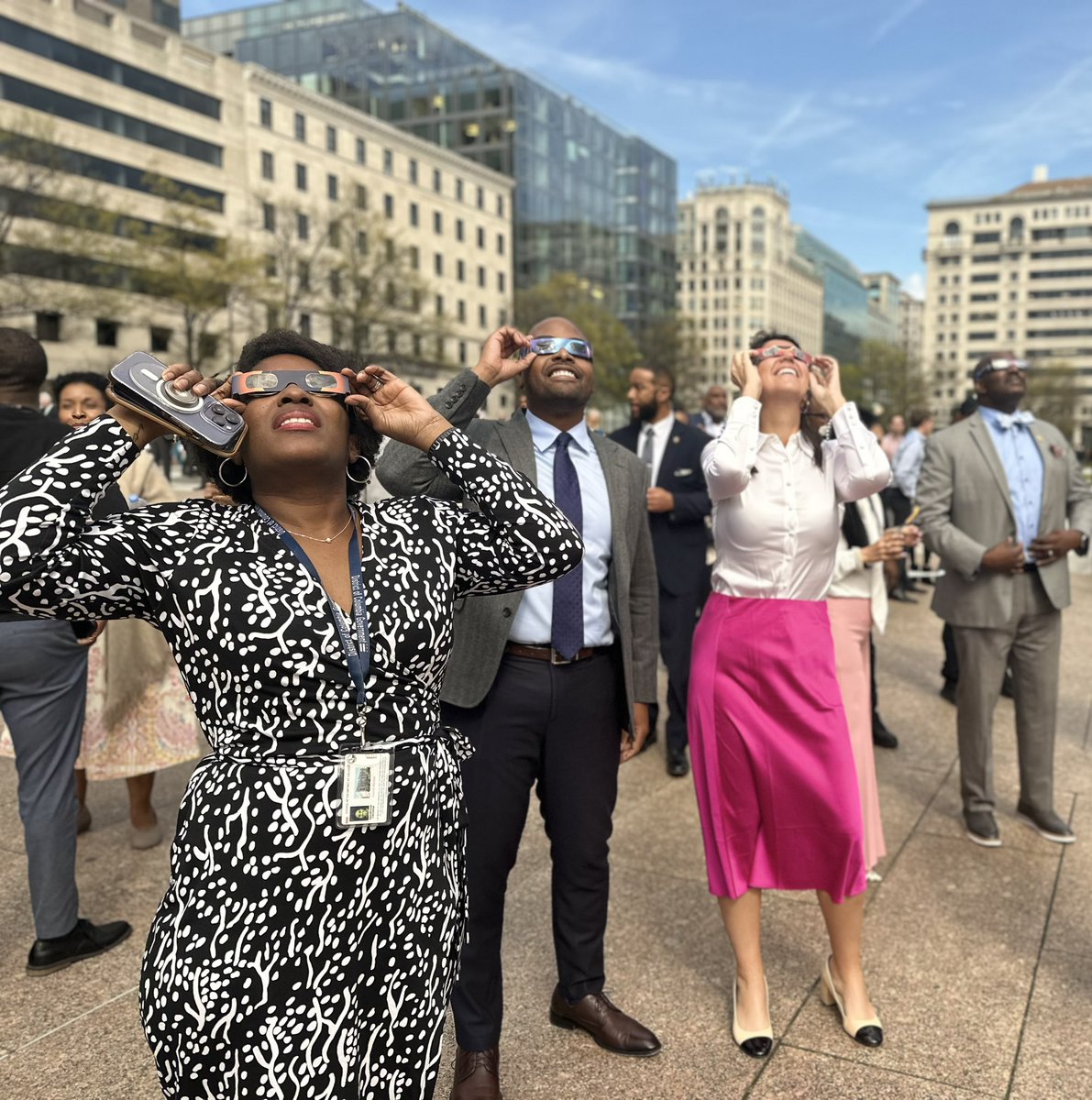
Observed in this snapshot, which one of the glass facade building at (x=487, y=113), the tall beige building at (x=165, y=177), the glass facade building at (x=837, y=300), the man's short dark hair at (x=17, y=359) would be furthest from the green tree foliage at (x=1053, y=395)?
the man's short dark hair at (x=17, y=359)

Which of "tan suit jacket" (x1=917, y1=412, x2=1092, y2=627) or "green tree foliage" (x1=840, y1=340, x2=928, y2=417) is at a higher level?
"green tree foliage" (x1=840, y1=340, x2=928, y2=417)

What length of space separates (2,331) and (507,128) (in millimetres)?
73814

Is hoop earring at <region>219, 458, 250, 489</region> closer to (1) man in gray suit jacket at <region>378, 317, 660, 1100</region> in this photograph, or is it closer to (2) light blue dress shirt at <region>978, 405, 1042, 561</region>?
(1) man in gray suit jacket at <region>378, 317, 660, 1100</region>

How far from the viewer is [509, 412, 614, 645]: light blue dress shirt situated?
9.73 feet

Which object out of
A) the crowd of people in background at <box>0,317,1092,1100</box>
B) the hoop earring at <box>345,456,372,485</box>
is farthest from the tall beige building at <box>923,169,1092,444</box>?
the hoop earring at <box>345,456,372,485</box>

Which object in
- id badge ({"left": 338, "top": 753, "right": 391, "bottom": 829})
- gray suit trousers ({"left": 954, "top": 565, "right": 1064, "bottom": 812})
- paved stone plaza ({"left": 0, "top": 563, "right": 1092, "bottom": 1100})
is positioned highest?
id badge ({"left": 338, "top": 753, "right": 391, "bottom": 829})

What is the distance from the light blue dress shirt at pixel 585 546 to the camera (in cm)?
296

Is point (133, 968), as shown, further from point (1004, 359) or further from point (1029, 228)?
point (1029, 228)

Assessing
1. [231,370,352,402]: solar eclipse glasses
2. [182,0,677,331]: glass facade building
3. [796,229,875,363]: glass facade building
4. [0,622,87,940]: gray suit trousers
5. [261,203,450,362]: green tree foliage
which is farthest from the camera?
[796,229,875,363]: glass facade building

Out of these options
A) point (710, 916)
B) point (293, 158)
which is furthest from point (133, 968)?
point (293, 158)

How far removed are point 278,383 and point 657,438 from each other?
4.60 m

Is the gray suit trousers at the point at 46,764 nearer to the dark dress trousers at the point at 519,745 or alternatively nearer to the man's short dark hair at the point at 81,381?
the dark dress trousers at the point at 519,745

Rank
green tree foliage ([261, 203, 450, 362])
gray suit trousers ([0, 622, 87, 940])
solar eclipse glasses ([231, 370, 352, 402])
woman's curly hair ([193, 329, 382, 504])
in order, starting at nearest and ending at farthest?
solar eclipse glasses ([231, 370, 352, 402]) < woman's curly hair ([193, 329, 382, 504]) < gray suit trousers ([0, 622, 87, 940]) < green tree foliage ([261, 203, 450, 362])

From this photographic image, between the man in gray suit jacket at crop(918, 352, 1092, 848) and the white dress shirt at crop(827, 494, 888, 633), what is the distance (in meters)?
0.47
